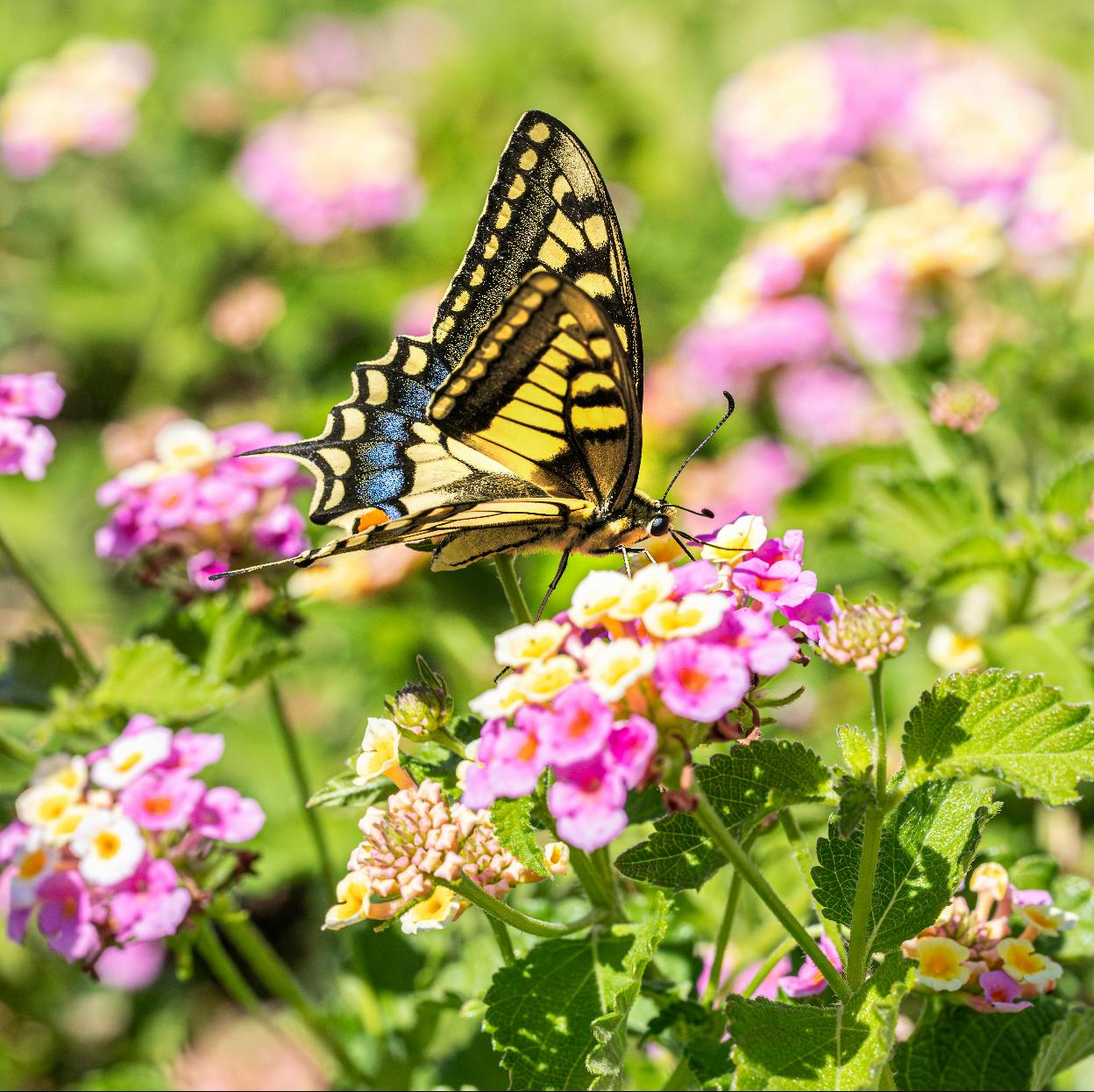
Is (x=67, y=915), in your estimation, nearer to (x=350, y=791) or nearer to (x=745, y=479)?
(x=350, y=791)

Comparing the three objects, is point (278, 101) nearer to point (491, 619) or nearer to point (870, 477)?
point (491, 619)

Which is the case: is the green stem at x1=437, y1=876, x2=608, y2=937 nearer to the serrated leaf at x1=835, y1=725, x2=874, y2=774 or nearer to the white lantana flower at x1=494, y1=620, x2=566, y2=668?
the white lantana flower at x1=494, y1=620, x2=566, y2=668

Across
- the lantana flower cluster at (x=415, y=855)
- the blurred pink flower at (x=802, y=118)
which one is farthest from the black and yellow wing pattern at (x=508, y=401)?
the blurred pink flower at (x=802, y=118)

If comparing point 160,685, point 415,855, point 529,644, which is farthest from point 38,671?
point 529,644

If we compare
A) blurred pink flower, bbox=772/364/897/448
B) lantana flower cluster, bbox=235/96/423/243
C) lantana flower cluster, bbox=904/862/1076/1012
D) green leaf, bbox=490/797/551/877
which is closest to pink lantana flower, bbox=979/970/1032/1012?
lantana flower cluster, bbox=904/862/1076/1012

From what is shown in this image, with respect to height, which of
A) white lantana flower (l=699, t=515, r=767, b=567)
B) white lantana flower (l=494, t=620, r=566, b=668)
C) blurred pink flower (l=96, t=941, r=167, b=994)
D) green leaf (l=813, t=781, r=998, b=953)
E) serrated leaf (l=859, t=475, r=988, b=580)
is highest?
white lantana flower (l=494, t=620, r=566, b=668)

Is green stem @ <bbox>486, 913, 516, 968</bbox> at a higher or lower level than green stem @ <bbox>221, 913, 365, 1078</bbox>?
higher

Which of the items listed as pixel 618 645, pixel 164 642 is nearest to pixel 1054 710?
pixel 618 645
